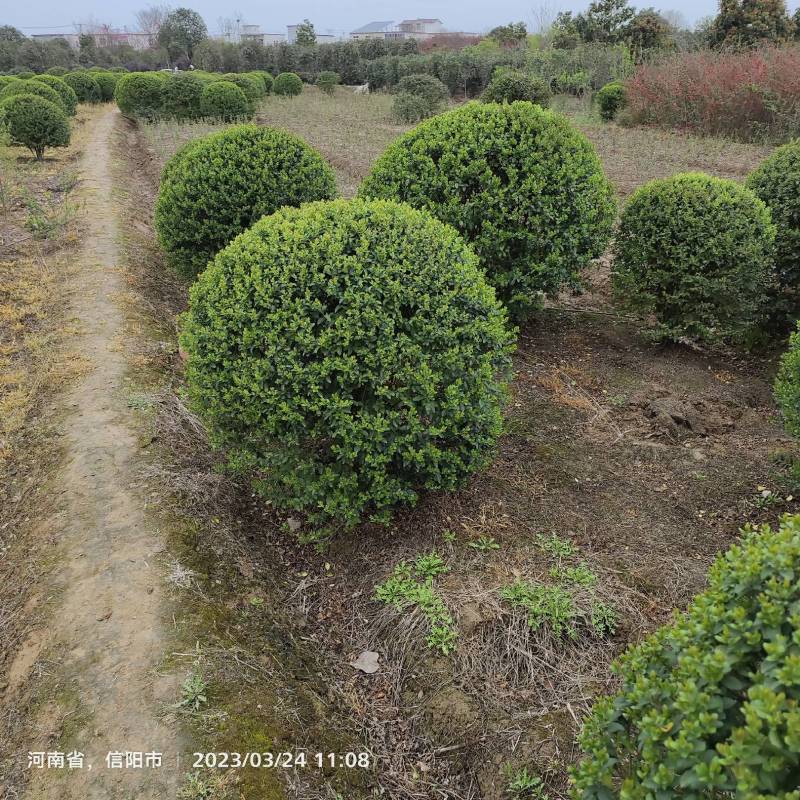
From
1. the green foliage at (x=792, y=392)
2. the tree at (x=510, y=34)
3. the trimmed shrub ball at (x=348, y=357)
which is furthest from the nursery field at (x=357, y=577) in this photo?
the tree at (x=510, y=34)

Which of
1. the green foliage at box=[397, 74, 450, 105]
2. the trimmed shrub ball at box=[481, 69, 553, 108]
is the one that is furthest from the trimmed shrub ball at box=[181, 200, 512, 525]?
the green foliage at box=[397, 74, 450, 105]

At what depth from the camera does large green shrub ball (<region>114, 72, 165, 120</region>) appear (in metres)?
21.2

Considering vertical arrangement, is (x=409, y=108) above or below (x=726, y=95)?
above

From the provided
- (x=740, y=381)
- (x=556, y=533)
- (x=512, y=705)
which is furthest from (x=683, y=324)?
(x=512, y=705)

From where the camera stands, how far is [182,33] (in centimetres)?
5434

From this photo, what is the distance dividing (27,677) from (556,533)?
8.44ft

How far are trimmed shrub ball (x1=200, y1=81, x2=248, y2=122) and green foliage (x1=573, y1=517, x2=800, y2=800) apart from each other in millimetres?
21334

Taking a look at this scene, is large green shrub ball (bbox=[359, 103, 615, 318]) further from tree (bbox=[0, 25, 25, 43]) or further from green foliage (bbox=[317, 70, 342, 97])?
tree (bbox=[0, 25, 25, 43])

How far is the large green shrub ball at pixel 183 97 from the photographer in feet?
67.9

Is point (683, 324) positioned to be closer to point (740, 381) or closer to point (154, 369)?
point (740, 381)

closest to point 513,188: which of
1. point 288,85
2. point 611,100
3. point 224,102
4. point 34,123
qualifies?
point 34,123

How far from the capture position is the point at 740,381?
4.77m

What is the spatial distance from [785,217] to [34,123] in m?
15.5

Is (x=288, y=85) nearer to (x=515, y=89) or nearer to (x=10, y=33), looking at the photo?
(x=515, y=89)
